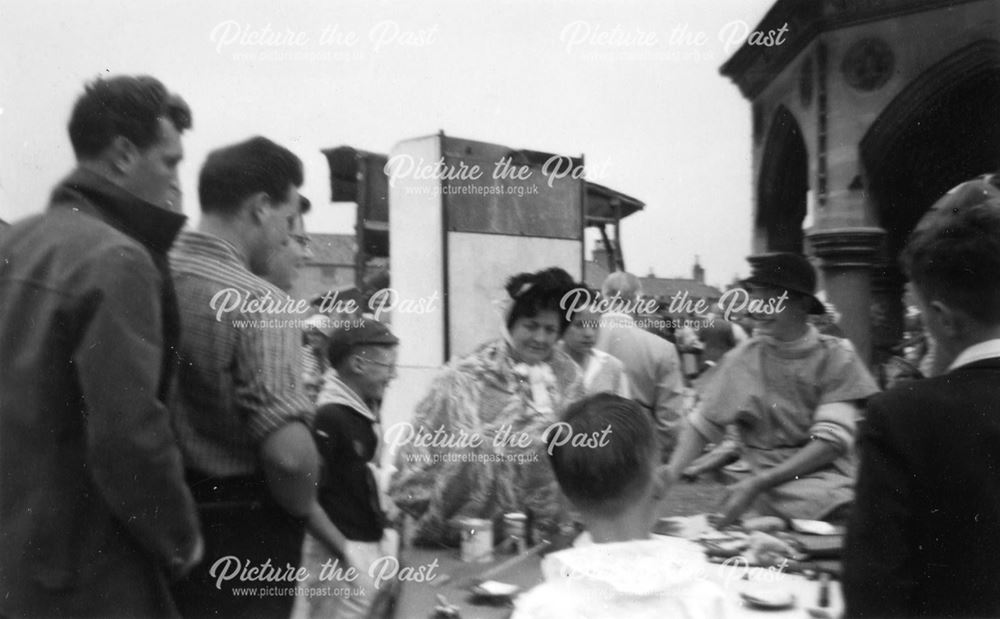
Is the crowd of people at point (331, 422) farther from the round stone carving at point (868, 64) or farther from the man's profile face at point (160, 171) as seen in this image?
the round stone carving at point (868, 64)

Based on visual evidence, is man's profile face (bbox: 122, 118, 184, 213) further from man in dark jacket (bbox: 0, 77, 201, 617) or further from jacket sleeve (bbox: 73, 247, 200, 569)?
jacket sleeve (bbox: 73, 247, 200, 569)

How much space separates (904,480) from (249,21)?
7.42ft

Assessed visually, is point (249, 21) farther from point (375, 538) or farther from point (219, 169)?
point (375, 538)

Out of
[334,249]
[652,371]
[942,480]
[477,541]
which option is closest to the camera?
[942,480]

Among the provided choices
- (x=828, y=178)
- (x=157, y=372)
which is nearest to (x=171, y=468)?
(x=157, y=372)

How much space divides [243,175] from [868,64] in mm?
2845

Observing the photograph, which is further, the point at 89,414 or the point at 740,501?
the point at 740,501

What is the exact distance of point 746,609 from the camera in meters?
1.68


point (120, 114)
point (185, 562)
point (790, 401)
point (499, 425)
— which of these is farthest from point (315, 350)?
point (790, 401)

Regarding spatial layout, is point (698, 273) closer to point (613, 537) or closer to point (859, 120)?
point (859, 120)

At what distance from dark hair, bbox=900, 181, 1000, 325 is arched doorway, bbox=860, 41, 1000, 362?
62.2 inches

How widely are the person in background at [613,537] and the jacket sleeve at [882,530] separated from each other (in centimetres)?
24

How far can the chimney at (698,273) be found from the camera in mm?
2868

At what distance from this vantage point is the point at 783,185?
11.1 feet
